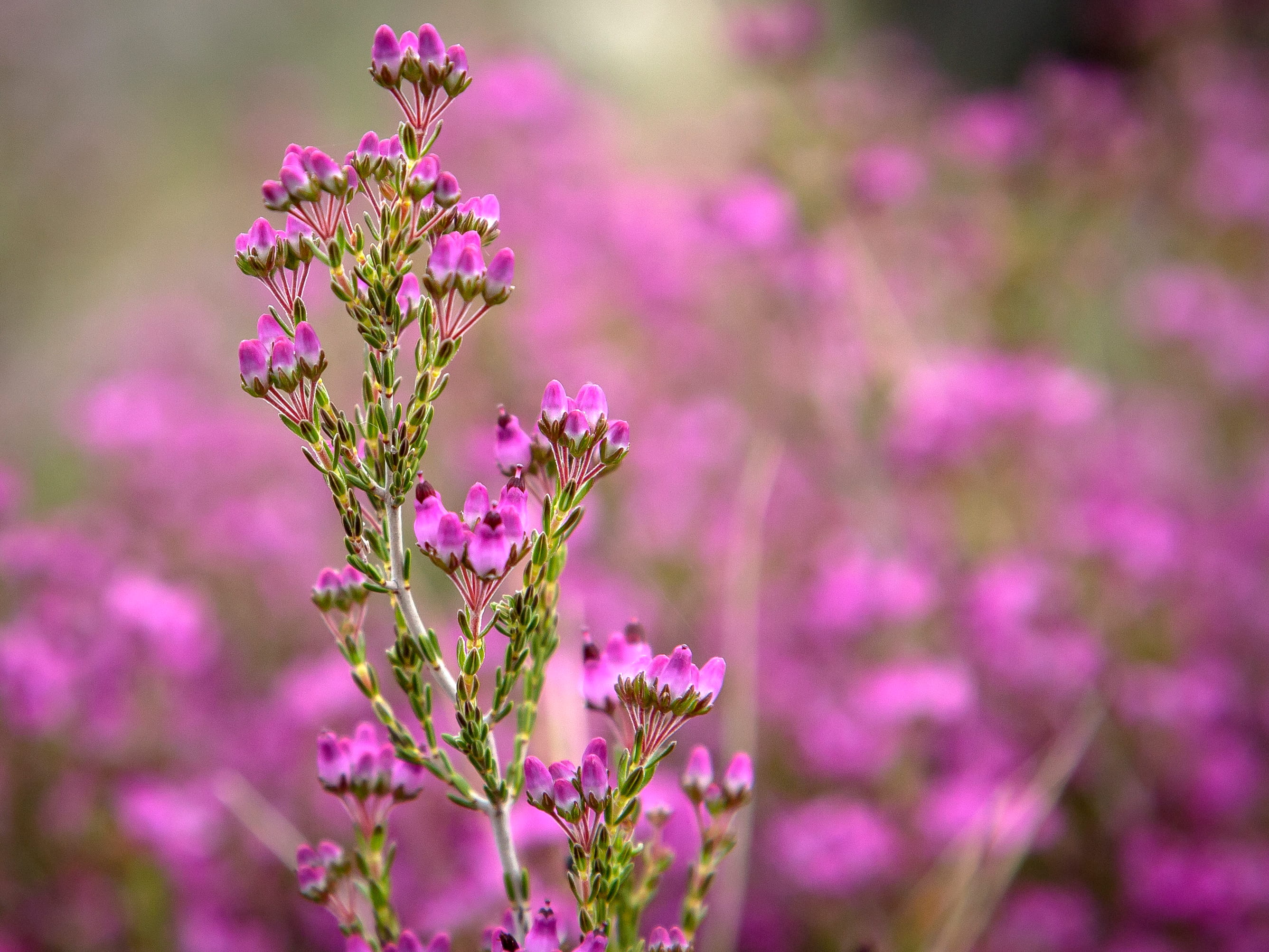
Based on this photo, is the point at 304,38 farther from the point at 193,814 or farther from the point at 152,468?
the point at 193,814

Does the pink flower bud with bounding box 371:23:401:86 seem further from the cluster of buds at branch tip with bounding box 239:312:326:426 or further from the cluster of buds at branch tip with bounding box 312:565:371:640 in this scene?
the cluster of buds at branch tip with bounding box 312:565:371:640

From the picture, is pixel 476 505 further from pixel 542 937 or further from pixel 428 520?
pixel 542 937

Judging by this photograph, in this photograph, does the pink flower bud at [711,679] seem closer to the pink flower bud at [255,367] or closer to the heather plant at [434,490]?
the heather plant at [434,490]

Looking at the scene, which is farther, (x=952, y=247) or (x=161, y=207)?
(x=161, y=207)

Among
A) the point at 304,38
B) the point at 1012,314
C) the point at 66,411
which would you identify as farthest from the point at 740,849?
the point at 304,38

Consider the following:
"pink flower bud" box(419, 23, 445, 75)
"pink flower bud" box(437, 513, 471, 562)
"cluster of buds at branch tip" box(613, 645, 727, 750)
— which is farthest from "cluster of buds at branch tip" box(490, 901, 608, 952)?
"pink flower bud" box(419, 23, 445, 75)

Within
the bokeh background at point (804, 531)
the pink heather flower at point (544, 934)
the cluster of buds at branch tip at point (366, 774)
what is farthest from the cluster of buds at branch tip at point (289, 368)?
the bokeh background at point (804, 531)

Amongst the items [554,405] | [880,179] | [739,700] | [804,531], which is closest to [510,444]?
[554,405]
